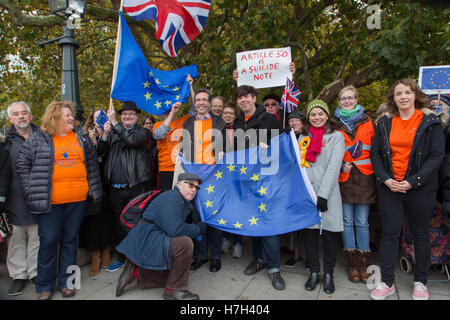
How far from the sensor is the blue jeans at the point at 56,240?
332 centimetres

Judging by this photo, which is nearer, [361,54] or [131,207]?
[131,207]

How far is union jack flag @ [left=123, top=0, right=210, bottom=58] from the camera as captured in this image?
4547 mm

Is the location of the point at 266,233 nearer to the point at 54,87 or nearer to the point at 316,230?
the point at 316,230

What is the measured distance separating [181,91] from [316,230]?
250 centimetres

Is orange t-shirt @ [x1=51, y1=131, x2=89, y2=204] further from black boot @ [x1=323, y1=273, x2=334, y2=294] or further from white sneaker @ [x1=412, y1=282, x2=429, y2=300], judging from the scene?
white sneaker @ [x1=412, y1=282, x2=429, y2=300]

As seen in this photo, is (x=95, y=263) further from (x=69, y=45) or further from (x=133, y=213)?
(x=69, y=45)

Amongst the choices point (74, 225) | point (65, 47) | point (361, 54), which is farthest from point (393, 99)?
point (65, 47)

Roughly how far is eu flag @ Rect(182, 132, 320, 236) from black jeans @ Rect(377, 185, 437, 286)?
0.70m

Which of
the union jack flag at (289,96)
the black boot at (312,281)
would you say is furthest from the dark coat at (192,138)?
the black boot at (312,281)

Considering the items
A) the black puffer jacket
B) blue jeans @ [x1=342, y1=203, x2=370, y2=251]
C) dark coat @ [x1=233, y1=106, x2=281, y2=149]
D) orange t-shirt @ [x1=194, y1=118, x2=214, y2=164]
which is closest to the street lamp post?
the black puffer jacket

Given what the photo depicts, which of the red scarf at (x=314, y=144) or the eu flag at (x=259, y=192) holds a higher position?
the red scarf at (x=314, y=144)

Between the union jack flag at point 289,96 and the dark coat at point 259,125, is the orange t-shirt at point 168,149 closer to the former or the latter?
the dark coat at point 259,125

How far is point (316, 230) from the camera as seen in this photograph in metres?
3.55

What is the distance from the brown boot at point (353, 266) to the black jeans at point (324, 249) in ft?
1.11
